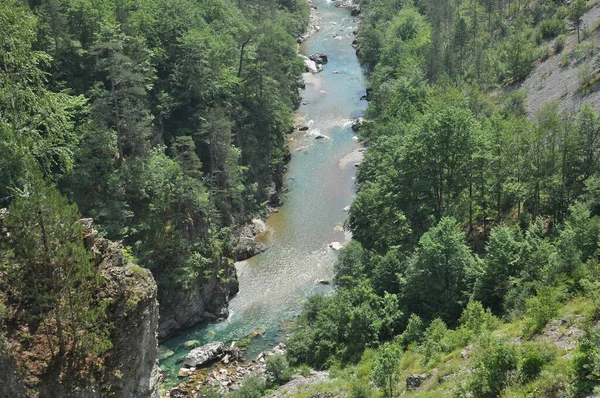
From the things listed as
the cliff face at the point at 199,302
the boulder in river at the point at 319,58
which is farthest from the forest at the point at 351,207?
the boulder in river at the point at 319,58

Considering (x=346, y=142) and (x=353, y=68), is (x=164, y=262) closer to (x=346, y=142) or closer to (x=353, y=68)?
(x=346, y=142)

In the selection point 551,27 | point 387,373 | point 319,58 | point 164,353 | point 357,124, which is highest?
point 551,27

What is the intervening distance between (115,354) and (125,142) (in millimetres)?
28462

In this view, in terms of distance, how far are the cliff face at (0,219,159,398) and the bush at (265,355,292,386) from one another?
13030 mm

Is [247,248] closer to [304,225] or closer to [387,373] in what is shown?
[304,225]

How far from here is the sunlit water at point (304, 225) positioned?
46.5 meters

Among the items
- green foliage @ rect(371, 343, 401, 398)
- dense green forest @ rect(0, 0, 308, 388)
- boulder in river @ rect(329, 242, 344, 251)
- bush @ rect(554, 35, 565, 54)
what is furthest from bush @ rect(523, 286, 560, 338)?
bush @ rect(554, 35, 565, 54)

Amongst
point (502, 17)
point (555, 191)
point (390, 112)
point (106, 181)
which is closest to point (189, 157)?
point (106, 181)

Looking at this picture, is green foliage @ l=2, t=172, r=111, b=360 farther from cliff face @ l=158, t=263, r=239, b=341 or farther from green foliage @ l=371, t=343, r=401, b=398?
cliff face @ l=158, t=263, r=239, b=341

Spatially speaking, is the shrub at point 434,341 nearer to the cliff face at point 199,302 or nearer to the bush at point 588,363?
the bush at point 588,363

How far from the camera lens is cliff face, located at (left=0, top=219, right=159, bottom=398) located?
1906 cm

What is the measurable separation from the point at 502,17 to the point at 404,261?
65.0 metres

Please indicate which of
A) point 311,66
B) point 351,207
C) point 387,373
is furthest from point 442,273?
point 311,66

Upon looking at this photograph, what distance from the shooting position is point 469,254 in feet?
120
